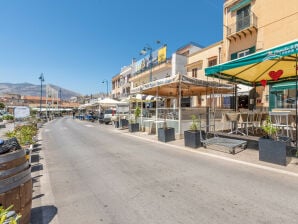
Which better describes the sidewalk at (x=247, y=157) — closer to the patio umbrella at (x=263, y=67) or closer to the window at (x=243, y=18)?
the patio umbrella at (x=263, y=67)

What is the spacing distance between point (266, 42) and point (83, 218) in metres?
16.1

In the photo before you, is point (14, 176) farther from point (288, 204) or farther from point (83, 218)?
point (288, 204)

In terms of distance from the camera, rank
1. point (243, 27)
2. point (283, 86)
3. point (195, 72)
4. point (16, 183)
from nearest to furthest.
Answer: point (16, 183)
point (283, 86)
point (243, 27)
point (195, 72)

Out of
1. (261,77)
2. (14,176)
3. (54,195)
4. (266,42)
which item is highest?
(266,42)

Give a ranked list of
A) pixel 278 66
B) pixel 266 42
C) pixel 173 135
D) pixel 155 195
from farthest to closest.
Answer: pixel 266 42 < pixel 173 135 < pixel 278 66 < pixel 155 195

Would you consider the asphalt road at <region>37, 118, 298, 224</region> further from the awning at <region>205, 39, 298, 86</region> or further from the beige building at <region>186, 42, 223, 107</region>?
the beige building at <region>186, 42, 223, 107</region>

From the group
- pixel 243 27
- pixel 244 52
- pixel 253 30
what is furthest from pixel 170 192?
pixel 243 27

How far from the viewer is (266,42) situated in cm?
1360

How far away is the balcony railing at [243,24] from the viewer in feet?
47.1

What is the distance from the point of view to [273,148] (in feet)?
16.8

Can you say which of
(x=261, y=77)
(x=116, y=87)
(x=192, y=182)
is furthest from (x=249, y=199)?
(x=116, y=87)

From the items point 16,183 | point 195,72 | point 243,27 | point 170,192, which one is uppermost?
point 243,27

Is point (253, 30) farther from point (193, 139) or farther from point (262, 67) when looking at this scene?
point (193, 139)

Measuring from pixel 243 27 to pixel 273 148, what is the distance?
13.7 meters
